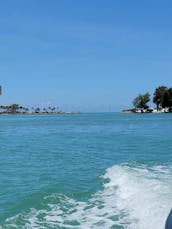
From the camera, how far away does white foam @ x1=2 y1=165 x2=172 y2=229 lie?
1298 centimetres

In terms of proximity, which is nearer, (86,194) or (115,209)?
(115,209)

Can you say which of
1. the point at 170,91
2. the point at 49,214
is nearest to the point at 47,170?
the point at 49,214

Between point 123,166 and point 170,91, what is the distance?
17258cm

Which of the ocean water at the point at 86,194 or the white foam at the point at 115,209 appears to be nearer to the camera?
the white foam at the point at 115,209

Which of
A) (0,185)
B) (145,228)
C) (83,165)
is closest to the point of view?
(145,228)

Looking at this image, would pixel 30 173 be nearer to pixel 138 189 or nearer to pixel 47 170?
pixel 47 170

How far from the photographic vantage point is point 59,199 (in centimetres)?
1680

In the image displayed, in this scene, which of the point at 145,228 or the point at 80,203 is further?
the point at 80,203

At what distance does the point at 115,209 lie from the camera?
47.7ft

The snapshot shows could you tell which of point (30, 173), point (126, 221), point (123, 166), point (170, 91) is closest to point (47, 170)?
point (30, 173)

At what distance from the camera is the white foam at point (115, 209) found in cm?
1298

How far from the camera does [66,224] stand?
13.3m

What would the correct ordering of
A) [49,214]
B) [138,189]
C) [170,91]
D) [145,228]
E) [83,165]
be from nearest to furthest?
[145,228] < [49,214] < [138,189] < [83,165] < [170,91]

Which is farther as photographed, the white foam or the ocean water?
the ocean water
